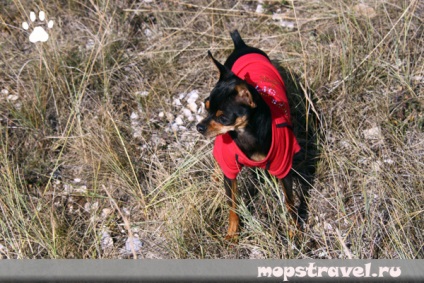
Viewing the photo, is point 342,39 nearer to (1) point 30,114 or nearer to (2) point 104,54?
(2) point 104,54

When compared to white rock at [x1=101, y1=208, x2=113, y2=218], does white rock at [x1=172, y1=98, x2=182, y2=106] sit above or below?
above

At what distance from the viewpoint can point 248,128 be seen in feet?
11.7

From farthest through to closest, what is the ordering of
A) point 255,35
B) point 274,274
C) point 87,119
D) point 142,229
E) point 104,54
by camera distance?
point 255,35 → point 104,54 → point 87,119 → point 142,229 → point 274,274

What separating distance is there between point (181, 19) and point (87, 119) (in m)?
1.63

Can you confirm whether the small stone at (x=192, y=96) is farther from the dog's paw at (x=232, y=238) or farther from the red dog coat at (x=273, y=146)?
the dog's paw at (x=232, y=238)

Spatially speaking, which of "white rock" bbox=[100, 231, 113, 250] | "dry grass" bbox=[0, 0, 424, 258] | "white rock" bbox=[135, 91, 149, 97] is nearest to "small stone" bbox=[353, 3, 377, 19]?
"dry grass" bbox=[0, 0, 424, 258]

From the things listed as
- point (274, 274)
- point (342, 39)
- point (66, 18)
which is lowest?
point (274, 274)

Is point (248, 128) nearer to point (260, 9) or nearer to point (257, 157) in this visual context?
point (257, 157)

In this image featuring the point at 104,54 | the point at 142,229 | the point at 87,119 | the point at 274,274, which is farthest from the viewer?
the point at 104,54

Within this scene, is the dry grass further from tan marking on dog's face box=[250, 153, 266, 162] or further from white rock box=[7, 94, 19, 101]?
tan marking on dog's face box=[250, 153, 266, 162]

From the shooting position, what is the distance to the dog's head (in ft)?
11.3

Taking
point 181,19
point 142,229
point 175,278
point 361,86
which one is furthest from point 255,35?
point 175,278

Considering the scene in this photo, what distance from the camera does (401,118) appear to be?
4508mm

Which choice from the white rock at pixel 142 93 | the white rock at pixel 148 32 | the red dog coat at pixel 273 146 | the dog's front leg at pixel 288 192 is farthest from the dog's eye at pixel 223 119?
the white rock at pixel 148 32
